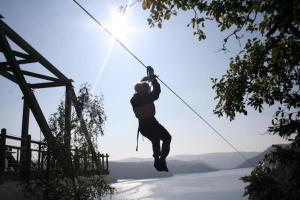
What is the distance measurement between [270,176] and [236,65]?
2.37m

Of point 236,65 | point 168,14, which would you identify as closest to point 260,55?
point 236,65

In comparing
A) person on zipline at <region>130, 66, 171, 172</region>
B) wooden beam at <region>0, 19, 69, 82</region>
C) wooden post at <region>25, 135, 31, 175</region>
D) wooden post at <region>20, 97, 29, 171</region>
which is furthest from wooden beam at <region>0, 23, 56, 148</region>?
person on zipline at <region>130, 66, 171, 172</region>

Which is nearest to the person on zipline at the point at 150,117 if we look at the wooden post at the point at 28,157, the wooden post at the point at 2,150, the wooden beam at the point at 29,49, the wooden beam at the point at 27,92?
the wooden post at the point at 2,150

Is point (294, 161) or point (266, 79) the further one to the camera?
point (266, 79)

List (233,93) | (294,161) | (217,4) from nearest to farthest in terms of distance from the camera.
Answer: (294,161), (217,4), (233,93)

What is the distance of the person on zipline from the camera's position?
5922mm

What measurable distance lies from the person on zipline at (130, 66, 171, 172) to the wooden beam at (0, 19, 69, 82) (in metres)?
7.18

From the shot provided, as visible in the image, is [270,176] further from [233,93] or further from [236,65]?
[236,65]

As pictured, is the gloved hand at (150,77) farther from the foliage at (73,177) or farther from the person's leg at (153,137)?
the foliage at (73,177)

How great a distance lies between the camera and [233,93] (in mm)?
5777

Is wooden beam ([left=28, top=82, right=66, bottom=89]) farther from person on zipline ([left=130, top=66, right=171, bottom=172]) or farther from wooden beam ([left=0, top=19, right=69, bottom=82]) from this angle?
person on zipline ([left=130, top=66, right=171, bottom=172])

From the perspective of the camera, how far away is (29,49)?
12492 mm

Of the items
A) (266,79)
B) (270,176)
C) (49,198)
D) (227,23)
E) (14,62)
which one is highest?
(14,62)

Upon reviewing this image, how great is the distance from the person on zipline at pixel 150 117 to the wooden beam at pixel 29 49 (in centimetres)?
718
